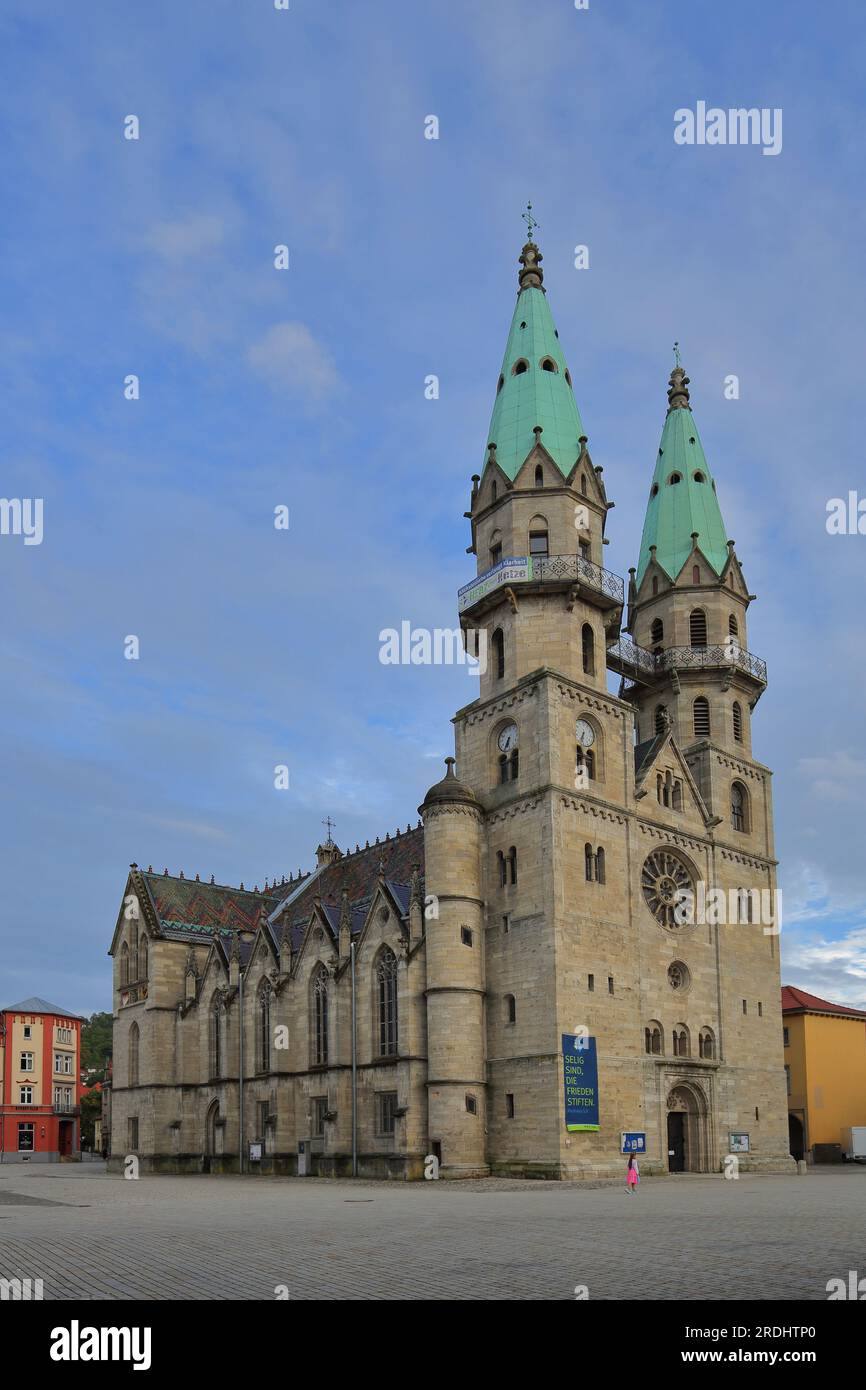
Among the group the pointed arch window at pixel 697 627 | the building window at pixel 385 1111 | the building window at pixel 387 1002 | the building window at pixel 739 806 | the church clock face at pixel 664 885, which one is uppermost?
the pointed arch window at pixel 697 627

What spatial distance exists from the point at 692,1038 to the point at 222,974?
28.1 m

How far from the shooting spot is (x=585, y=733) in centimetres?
5656

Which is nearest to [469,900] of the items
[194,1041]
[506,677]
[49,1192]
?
[506,677]

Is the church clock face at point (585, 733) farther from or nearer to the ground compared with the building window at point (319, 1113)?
farther from the ground

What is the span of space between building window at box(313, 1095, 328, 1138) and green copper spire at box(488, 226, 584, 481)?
103ft

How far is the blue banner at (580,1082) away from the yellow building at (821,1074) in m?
31.6

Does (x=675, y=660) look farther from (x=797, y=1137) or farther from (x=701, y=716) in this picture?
(x=797, y=1137)

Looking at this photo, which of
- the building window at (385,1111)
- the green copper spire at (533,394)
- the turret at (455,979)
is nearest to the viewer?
the turret at (455,979)

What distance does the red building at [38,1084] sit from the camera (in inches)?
4237

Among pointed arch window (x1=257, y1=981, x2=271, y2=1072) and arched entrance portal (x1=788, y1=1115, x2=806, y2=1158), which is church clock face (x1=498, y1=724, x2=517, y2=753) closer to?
pointed arch window (x1=257, y1=981, x2=271, y2=1072)

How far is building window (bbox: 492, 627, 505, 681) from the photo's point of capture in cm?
5869

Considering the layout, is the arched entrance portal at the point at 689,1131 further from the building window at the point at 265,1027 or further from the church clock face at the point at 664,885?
the building window at the point at 265,1027

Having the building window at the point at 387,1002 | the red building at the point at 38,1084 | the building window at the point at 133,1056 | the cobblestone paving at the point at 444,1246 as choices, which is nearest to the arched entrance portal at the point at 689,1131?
the building window at the point at 387,1002

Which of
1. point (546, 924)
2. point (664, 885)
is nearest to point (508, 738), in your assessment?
point (546, 924)
